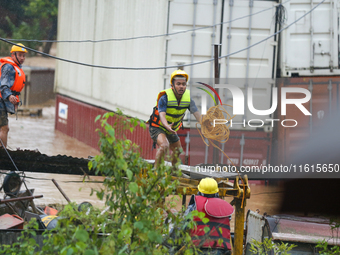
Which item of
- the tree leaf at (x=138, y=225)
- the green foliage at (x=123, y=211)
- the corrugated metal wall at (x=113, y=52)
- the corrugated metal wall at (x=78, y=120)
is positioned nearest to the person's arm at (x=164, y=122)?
the green foliage at (x=123, y=211)

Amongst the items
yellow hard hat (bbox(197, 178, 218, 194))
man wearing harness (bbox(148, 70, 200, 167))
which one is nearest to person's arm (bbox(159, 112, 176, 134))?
man wearing harness (bbox(148, 70, 200, 167))

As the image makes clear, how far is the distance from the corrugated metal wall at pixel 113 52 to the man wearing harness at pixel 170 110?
3.79 m

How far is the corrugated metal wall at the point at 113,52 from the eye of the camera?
10328 millimetres

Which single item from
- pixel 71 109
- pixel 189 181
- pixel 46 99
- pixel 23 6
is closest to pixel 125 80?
pixel 71 109

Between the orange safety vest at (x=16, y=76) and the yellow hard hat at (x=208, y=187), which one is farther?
the orange safety vest at (x=16, y=76)

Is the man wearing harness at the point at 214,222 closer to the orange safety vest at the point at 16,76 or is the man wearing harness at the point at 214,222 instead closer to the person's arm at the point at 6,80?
the person's arm at the point at 6,80

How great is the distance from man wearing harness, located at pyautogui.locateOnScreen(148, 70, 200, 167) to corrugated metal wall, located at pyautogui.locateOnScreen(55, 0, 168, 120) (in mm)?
3790

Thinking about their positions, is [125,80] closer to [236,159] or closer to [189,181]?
[236,159]

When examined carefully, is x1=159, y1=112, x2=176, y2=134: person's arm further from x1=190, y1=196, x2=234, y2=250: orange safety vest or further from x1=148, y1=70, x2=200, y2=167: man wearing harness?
x1=190, y1=196, x2=234, y2=250: orange safety vest

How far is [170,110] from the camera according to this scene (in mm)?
6168

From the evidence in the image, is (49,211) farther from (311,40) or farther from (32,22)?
(32,22)

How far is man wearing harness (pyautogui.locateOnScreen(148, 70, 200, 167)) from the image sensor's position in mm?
5969

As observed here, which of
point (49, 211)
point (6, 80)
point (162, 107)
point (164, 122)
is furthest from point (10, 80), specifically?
point (164, 122)

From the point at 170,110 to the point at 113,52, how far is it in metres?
6.33
